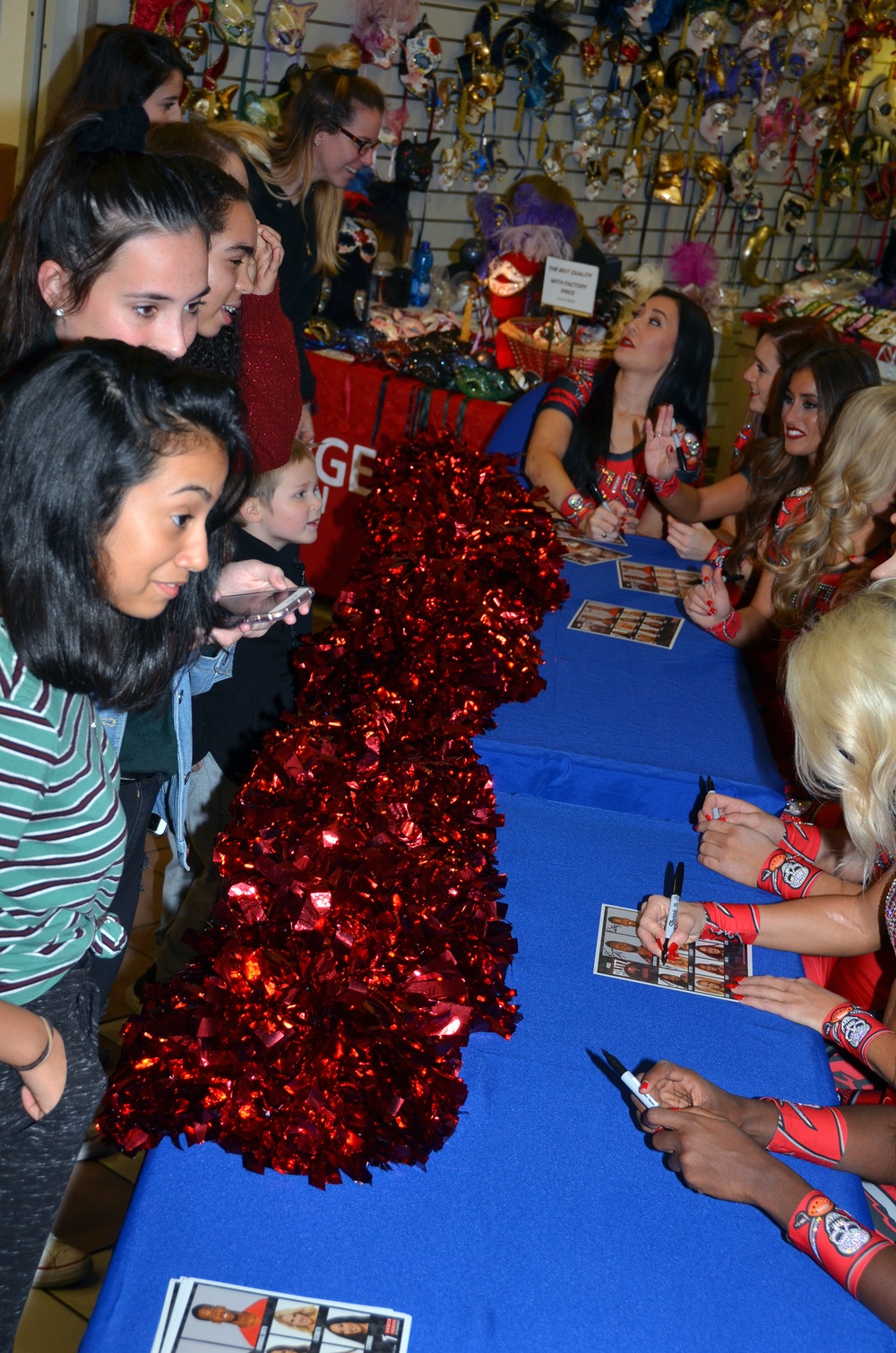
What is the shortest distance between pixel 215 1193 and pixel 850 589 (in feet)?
5.85

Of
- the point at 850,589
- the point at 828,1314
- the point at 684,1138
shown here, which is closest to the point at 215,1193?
the point at 684,1138

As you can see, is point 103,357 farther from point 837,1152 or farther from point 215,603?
point 837,1152

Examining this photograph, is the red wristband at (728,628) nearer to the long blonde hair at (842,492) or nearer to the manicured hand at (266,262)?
the long blonde hair at (842,492)

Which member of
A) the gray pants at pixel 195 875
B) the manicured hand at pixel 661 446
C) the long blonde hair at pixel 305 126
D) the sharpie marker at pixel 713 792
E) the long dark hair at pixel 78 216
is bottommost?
the gray pants at pixel 195 875

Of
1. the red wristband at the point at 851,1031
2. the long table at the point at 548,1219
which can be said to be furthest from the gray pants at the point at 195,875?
the red wristband at the point at 851,1031

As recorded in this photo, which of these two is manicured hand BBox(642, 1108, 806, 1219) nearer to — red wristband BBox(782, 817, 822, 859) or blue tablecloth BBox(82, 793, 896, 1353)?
blue tablecloth BBox(82, 793, 896, 1353)

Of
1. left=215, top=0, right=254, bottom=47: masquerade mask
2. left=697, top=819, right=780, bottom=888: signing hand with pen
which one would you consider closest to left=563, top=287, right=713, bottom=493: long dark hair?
left=697, top=819, right=780, bottom=888: signing hand with pen

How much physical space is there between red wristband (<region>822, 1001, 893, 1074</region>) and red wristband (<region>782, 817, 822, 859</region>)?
448mm

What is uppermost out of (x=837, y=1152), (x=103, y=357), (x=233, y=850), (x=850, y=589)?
(x=103, y=357)

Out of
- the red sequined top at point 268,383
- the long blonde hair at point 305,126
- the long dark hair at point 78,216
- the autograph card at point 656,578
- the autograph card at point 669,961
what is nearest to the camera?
the long dark hair at point 78,216

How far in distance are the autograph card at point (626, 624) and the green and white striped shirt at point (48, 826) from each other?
1.63 metres

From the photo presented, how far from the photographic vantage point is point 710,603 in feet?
9.66

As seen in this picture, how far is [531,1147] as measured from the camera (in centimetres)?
135

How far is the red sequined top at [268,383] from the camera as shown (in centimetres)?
249
